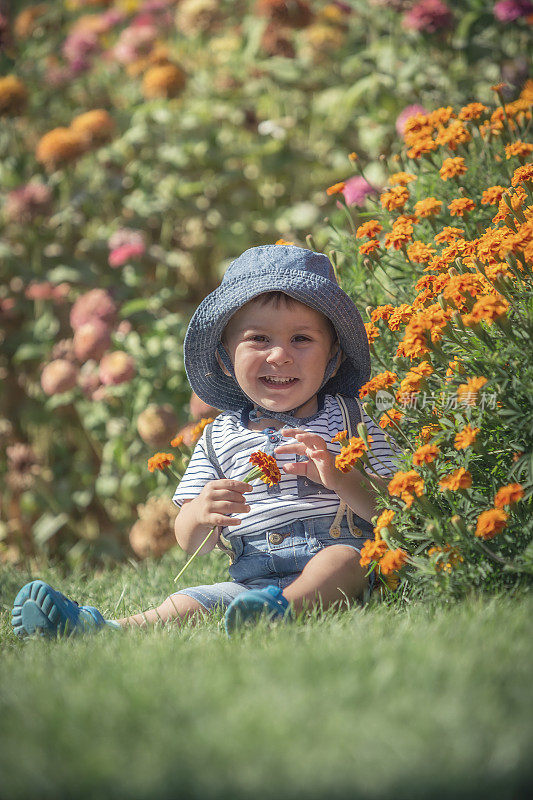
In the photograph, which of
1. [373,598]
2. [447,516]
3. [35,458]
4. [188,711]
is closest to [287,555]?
[373,598]

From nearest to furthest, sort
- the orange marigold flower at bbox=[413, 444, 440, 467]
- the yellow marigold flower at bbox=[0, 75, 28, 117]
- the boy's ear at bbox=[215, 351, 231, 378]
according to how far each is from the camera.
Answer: the orange marigold flower at bbox=[413, 444, 440, 467] < the boy's ear at bbox=[215, 351, 231, 378] < the yellow marigold flower at bbox=[0, 75, 28, 117]

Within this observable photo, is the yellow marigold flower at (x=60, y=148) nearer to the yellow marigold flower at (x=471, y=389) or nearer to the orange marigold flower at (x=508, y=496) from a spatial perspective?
the yellow marigold flower at (x=471, y=389)

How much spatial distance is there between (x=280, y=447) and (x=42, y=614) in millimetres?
680

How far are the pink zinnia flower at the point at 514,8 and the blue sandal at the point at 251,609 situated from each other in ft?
9.31

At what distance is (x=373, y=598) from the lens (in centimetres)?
206

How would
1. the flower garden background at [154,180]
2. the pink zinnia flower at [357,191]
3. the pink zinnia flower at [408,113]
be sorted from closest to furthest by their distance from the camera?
the pink zinnia flower at [357,191] → the pink zinnia flower at [408,113] → the flower garden background at [154,180]

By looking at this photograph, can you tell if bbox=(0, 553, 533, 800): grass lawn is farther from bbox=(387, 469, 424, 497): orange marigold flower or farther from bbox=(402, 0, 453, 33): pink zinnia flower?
bbox=(402, 0, 453, 33): pink zinnia flower

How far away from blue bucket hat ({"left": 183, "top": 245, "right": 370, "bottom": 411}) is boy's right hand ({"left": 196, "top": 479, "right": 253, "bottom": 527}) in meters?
0.47

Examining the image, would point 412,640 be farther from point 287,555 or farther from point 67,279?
point 67,279

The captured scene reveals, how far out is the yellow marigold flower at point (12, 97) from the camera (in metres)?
3.96

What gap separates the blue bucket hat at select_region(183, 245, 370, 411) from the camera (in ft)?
7.14

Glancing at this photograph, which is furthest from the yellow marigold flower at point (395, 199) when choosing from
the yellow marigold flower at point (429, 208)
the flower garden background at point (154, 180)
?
the flower garden background at point (154, 180)

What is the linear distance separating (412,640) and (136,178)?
10.8ft

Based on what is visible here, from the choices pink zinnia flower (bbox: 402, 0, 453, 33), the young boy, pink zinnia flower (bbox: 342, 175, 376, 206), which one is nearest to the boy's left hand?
the young boy
